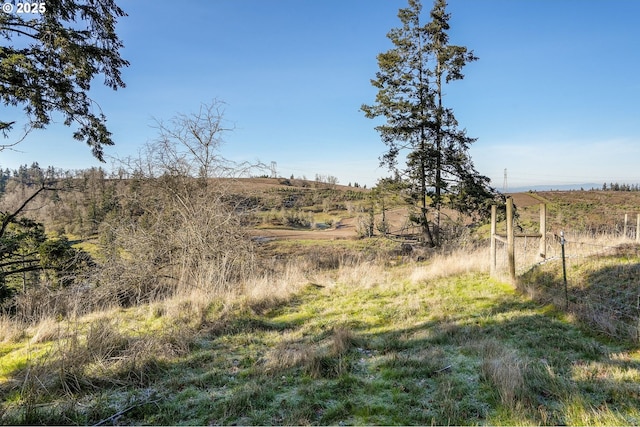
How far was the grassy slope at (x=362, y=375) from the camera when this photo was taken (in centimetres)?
293

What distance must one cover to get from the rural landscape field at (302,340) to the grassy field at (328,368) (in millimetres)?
19

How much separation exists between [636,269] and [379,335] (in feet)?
19.4

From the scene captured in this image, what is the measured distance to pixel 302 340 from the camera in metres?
5.05

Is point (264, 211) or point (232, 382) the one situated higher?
point (264, 211)

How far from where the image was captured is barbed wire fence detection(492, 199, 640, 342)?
191 inches

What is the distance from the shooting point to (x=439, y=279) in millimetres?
8883

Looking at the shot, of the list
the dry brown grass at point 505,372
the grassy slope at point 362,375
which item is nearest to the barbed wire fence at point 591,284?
the grassy slope at point 362,375

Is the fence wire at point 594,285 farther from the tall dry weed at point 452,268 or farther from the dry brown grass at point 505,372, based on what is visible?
the dry brown grass at point 505,372

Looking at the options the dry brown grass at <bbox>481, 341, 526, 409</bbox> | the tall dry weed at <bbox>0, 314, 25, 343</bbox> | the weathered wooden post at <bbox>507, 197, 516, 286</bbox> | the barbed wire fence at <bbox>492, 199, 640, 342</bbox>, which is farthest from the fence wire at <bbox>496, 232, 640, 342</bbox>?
the tall dry weed at <bbox>0, 314, 25, 343</bbox>

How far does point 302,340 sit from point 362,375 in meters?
1.49

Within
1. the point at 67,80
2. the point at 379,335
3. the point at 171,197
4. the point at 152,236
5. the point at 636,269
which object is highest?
the point at 67,80

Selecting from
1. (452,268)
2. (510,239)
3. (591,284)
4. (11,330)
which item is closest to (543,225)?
(510,239)

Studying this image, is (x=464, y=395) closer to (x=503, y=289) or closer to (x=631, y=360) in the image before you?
(x=631, y=360)

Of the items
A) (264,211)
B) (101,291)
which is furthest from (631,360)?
(101,291)
